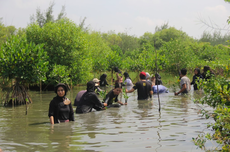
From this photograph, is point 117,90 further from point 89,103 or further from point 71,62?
Result: point 71,62

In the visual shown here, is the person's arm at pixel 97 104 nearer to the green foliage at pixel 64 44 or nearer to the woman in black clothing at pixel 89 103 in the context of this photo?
the woman in black clothing at pixel 89 103

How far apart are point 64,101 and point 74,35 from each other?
16662 mm

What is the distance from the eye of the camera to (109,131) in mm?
8195

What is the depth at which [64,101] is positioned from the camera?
833cm

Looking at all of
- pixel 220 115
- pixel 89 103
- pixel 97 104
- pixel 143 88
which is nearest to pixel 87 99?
pixel 89 103

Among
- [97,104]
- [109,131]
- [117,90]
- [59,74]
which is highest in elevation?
[59,74]

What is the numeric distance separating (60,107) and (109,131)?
151 centimetres

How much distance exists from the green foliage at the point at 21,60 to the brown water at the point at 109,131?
3347 millimetres

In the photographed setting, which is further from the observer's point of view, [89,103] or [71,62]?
[71,62]

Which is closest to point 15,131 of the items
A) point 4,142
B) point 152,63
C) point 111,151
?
point 4,142

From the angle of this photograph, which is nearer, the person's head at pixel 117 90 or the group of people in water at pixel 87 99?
the group of people in water at pixel 87 99

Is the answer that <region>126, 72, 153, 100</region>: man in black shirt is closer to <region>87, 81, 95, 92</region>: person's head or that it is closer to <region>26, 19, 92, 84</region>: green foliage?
<region>87, 81, 95, 92</region>: person's head

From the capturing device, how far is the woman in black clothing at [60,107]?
8203 millimetres

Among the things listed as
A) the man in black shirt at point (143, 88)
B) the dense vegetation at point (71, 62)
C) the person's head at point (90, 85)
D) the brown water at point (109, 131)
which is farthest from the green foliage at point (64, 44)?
the person's head at point (90, 85)
